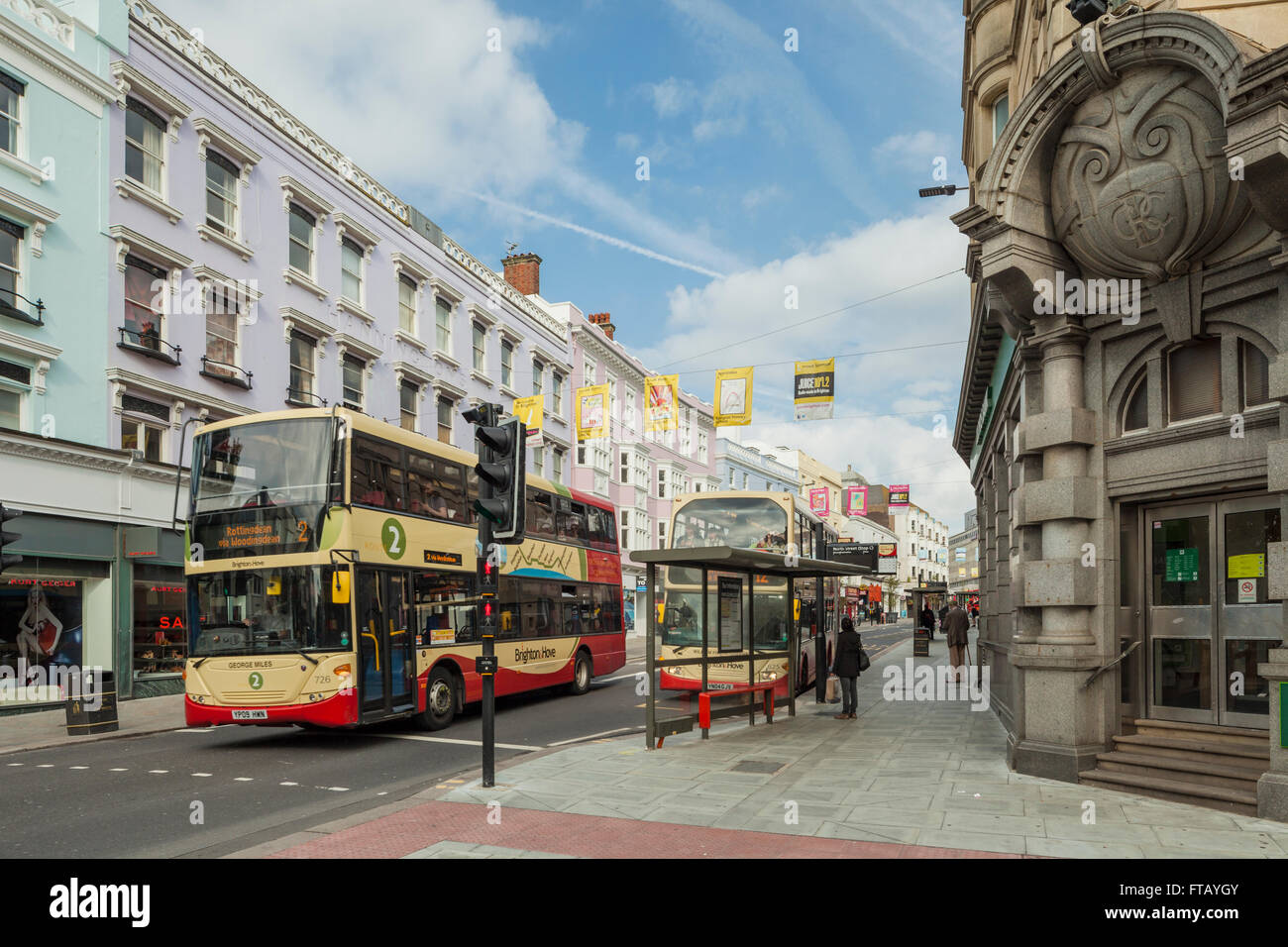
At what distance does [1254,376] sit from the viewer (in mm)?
8648

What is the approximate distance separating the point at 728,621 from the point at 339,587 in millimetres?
6260

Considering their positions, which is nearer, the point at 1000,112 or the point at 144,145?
the point at 1000,112

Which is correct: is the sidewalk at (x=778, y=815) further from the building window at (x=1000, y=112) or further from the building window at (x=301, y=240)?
the building window at (x=301, y=240)

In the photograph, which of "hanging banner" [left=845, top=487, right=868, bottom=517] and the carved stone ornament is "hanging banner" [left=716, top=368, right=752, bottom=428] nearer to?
the carved stone ornament

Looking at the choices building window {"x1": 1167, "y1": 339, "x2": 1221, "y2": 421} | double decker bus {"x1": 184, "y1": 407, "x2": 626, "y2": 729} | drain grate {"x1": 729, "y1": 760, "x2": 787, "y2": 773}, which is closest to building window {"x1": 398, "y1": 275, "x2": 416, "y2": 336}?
double decker bus {"x1": 184, "y1": 407, "x2": 626, "y2": 729}

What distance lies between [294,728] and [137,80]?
48.3 ft

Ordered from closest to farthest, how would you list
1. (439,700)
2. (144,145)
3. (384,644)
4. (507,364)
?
(384,644)
(439,700)
(144,145)
(507,364)

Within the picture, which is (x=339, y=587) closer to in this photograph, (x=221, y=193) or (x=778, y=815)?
(x=778, y=815)

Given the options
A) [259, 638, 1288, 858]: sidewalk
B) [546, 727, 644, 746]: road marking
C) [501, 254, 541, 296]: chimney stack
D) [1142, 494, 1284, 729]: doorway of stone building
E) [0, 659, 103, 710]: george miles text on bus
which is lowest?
[546, 727, 644, 746]: road marking

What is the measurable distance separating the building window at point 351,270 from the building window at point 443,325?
13.9ft

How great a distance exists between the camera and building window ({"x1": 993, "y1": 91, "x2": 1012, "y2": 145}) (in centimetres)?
1588

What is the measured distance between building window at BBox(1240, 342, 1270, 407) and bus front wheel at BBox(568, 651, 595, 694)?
46.8 feet

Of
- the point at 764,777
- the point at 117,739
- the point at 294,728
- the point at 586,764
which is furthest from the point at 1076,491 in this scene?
the point at 117,739

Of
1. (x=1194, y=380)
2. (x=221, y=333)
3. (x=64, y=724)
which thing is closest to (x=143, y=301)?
(x=221, y=333)
